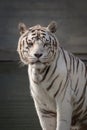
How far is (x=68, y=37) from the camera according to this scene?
642 centimetres

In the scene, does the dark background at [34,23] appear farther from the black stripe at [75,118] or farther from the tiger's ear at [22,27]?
the tiger's ear at [22,27]

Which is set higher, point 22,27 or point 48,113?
point 22,27

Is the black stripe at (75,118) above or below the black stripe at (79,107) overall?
below

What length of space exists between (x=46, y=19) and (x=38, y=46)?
3496 mm

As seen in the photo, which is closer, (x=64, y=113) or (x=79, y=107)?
(x=64, y=113)

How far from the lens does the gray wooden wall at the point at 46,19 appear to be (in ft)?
21.0

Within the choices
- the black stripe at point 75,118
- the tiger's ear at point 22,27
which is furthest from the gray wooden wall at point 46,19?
the tiger's ear at point 22,27

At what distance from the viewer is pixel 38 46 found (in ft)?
9.70

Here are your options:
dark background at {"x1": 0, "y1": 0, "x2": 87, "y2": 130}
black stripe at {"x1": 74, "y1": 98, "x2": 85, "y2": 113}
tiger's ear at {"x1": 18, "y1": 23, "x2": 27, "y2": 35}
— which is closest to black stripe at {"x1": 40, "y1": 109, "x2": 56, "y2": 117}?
black stripe at {"x1": 74, "y1": 98, "x2": 85, "y2": 113}

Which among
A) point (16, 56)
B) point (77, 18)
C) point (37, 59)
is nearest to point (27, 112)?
point (16, 56)

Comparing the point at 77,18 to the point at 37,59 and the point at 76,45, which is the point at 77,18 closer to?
the point at 76,45

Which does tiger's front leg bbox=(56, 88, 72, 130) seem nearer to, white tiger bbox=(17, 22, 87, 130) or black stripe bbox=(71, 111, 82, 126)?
white tiger bbox=(17, 22, 87, 130)

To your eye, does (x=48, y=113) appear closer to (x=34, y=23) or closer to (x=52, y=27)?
(x=52, y=27)

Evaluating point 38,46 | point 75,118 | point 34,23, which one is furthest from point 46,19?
point 38,46
